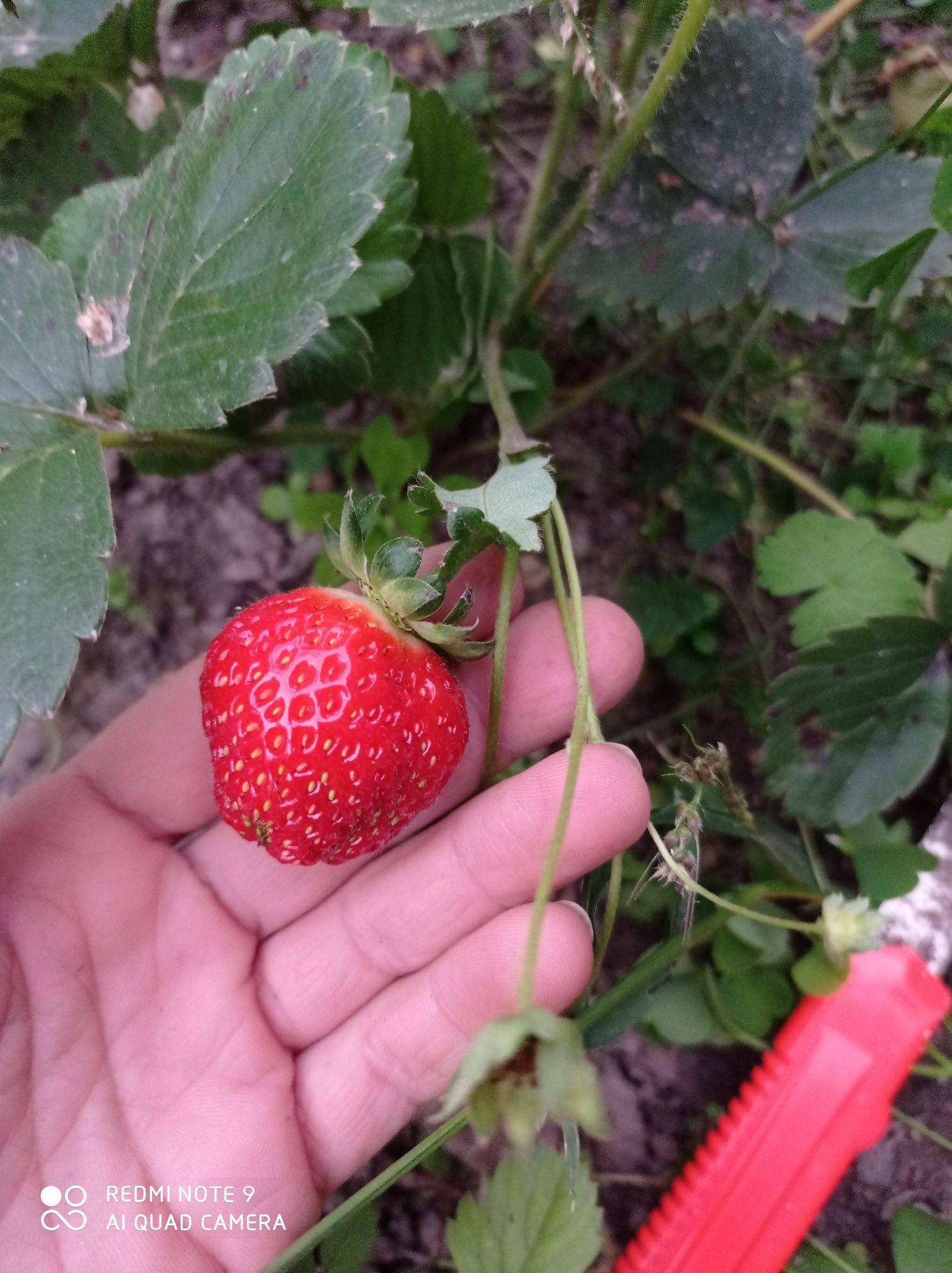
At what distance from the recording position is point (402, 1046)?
0.94 metres

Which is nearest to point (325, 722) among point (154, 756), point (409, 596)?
point (409, 596)

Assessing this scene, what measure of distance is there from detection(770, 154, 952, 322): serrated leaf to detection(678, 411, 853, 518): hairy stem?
25 cm

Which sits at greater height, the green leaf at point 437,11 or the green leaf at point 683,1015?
the green leaf at point 437,11

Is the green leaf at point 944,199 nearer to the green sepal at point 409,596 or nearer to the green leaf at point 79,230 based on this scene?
the green sepal at point 409,596

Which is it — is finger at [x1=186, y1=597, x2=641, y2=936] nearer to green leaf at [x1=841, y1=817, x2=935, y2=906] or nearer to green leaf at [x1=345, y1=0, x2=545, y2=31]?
green leaf at [x1=841, y1=817, x2=935, y2=906]

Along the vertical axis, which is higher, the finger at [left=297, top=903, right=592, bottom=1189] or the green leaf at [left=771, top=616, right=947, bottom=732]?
the green leaf at [left=771, top=616, right=947, bottom=732]

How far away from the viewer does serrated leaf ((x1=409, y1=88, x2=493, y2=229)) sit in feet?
2.93

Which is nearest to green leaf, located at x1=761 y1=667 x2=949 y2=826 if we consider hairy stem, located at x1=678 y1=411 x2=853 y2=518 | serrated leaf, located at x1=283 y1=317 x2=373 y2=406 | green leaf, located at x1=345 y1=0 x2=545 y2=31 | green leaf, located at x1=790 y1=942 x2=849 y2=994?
green leaf, located at x1=790 y1=942 x2=849 y2=994

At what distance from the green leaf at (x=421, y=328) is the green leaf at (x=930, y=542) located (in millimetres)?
582

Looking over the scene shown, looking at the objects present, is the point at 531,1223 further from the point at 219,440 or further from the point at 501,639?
the point at 219,440

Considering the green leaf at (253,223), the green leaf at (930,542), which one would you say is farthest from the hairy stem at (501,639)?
the green leaf at (930,542)

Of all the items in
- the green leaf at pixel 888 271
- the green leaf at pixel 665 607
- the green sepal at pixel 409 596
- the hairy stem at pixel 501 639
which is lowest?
the green leaf at pixel 665 607

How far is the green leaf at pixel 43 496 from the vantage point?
676 mm

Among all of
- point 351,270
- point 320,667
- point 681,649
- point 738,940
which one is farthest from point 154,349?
point 738,940
